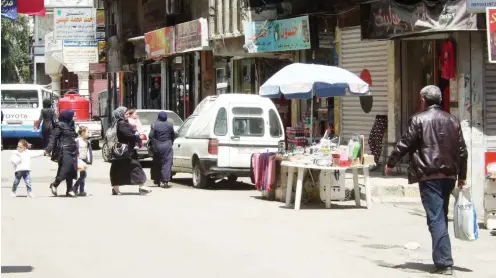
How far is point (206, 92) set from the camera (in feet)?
127

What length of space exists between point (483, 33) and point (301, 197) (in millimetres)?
4552

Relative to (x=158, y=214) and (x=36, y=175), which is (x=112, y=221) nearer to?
(x=158, y=214)

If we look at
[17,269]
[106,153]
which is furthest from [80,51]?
[17,269]

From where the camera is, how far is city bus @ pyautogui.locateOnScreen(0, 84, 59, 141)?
3981 centimetres

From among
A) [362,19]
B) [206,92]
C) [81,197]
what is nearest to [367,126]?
[362,19]

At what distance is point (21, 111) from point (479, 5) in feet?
89.7

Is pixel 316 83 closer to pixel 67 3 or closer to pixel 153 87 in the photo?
pixel 153 87

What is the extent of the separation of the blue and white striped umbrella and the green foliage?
49.5 m

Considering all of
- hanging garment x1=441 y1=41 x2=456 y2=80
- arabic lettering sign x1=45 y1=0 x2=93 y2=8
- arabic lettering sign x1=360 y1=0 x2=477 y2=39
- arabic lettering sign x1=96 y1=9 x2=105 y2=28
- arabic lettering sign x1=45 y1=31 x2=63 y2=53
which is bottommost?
hanging garment x1=441 y1=41 x2=456 y2=80

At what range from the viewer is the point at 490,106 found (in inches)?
730

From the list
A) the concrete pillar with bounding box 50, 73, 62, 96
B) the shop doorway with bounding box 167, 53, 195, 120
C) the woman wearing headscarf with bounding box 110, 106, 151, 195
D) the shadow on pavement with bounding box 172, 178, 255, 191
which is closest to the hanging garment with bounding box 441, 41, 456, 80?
the shadow on pavement with bounding box 172, 178, 255, 191

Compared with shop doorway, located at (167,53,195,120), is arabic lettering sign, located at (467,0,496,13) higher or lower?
higher

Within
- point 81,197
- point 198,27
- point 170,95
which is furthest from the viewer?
point 170,95

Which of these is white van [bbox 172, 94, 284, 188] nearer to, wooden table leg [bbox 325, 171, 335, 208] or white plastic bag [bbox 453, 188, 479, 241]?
wooden table leg [bbox 325, 171, 335, 208]
